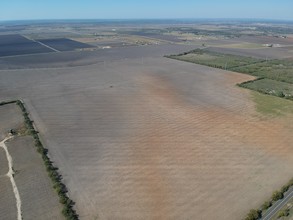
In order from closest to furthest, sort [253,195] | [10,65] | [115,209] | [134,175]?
[115,209] → [253,195] → [134,175] → [10,65]

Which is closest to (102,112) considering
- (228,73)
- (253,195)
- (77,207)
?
(77,207)

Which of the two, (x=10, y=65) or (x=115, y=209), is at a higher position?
(x=10, y=65)

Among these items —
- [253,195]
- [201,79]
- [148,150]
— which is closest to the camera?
[253,195]

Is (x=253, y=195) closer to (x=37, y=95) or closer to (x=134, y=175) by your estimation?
(x=134, y=175)

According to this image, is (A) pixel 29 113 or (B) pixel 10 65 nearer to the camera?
(A) pixel 29 113

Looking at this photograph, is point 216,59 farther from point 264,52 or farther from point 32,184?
point 32,184

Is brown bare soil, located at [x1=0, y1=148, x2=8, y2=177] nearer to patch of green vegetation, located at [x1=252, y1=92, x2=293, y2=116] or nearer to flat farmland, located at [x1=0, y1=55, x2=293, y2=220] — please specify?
flat farmland, located at [x1=0, y1=55, x2=293, y2=220]
